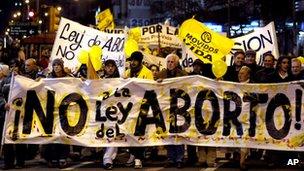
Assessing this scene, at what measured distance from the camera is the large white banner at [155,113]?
10.5 meters

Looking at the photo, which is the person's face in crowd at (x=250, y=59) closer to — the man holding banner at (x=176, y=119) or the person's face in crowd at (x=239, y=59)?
the person's face in crowd at (x=239, y=59)

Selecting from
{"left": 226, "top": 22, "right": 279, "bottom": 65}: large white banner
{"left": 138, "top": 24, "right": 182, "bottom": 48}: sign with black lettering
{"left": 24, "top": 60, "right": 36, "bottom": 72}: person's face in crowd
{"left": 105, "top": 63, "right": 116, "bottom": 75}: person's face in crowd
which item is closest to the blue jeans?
{"left": 105, "top": 63, "right": 116, "bottom": 75}: person's face in crowd

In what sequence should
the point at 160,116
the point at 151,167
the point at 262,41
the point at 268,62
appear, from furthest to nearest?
the point at 262,41 < the point at 268,62 < the point at 160,116 < the point at 151,167

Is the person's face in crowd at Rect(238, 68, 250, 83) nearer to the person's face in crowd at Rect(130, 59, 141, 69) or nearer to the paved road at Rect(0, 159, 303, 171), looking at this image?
the paved road at Rect(0, 159, 303, 171)

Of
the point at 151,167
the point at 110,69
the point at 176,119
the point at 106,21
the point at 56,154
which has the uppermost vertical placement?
the point at 106,21

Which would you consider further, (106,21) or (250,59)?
(106,21)

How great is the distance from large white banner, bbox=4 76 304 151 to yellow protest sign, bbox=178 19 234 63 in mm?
1726

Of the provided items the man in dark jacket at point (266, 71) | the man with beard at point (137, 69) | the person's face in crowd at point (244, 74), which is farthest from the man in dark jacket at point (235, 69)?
the man with beard at point (137, 69)

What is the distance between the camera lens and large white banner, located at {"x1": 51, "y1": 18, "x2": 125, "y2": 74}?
14.5 m

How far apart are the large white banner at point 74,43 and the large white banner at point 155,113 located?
347cm

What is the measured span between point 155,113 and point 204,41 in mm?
2447

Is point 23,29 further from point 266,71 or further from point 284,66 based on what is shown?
point 284,66

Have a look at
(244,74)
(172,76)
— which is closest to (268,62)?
(244,74)

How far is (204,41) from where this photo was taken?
1267 cm
